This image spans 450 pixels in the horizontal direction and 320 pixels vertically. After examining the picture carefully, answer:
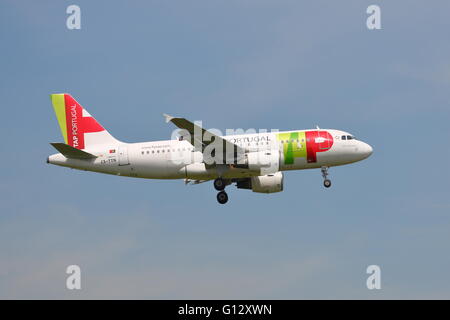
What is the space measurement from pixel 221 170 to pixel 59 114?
14087 mm

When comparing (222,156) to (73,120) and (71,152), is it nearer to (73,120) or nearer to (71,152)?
(71,152)

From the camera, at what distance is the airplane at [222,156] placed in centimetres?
5153

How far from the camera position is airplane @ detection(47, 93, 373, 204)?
169ft

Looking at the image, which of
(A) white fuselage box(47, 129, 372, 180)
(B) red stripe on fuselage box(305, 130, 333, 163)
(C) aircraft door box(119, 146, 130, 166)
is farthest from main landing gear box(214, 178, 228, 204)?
(C) aircraft door box(119, 146, 130, 166)

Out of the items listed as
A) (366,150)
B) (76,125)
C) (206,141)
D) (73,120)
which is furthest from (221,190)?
(73,120)

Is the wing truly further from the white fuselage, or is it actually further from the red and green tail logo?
the red and green tail logo

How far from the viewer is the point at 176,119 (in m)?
48.0

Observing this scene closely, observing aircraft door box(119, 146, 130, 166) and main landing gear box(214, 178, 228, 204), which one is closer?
main landing gear box(214, 178, 228, 204)

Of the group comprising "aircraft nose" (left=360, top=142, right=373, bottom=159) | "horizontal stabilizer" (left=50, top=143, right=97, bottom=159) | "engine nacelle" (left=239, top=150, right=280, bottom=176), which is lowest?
"engine nacelle" (left=239, top=150, right=280, bottom=176)

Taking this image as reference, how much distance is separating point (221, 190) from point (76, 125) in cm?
1255

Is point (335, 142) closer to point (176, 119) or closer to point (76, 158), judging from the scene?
point (176, 119)

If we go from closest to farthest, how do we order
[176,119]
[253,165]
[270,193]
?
[176,119], [253,165], [270,193]

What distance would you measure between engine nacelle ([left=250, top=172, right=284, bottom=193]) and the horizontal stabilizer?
12.4 m

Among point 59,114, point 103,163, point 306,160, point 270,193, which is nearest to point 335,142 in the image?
point 306,160
